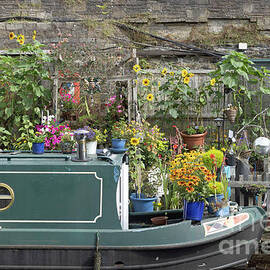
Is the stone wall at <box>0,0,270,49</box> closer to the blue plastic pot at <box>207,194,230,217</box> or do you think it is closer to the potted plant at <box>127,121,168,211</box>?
the potted plant at <box>127,121,168,211</box>

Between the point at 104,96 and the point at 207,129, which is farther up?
the point at 104,96

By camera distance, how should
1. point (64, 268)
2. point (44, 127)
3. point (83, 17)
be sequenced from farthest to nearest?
point (83, 17) → point (44, 127) → point (64, 268)


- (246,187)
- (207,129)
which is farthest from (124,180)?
(207,129)

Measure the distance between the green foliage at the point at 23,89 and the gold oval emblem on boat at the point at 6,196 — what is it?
11.9 ft

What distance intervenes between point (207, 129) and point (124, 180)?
17.0 feet

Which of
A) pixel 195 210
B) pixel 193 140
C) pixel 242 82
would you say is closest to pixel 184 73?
pixel 193 140

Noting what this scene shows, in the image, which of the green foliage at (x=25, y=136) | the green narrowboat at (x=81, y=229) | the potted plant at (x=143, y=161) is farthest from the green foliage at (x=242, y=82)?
the green narrowboat at (x=81, y=229)

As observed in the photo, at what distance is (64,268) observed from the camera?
4398mm

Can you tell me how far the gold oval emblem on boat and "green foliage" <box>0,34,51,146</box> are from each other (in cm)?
362

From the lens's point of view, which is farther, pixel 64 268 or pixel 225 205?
pixel 225 205

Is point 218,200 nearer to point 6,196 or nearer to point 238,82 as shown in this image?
point 6,196

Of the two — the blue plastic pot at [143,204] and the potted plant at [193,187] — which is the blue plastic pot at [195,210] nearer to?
the potted plant at [193,187]

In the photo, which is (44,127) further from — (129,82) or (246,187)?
(246,187)

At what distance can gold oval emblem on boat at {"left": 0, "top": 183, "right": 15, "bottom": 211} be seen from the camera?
452 cm
